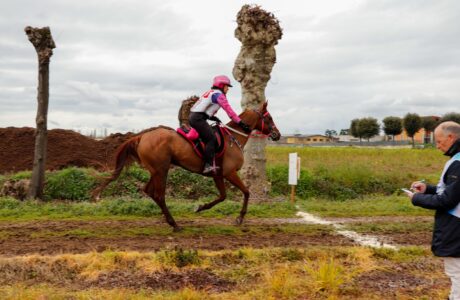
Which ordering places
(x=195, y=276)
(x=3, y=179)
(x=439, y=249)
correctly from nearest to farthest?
(x=439, y=249), (x=195, y=276), (x=3, y=179)

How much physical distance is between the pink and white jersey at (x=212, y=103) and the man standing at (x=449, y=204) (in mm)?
5707

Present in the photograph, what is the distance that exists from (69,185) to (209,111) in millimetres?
6710

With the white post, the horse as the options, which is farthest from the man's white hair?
the white post

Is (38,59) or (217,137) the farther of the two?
(38,59)

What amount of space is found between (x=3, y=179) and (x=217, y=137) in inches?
339

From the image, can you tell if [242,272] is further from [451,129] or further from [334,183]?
[334,183]

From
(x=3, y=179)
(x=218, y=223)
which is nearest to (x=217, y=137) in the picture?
(x=218, y=223)

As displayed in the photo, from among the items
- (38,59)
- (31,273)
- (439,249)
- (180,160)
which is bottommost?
(31,273)

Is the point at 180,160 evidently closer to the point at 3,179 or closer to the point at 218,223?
the point at 218,223

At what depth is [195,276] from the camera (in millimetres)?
6613

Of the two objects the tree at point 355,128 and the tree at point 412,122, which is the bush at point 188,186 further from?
the tree at point 355,128

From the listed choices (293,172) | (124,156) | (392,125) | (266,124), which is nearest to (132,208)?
(124,156)

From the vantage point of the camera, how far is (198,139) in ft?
34.0

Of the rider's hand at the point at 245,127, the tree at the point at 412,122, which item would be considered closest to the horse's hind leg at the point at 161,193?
the rider's hand at the point at 245,127
